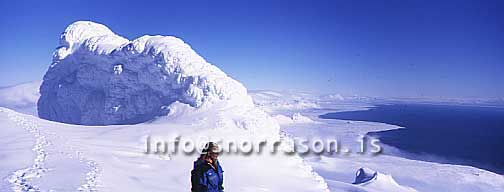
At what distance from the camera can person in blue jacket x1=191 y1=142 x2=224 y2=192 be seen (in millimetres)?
5203

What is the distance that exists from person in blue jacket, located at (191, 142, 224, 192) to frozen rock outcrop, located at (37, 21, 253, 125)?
98.6ft

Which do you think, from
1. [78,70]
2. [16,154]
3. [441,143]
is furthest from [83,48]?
[441,143]

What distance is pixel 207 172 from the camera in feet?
17.0

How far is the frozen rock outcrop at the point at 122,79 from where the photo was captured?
37.1 meters

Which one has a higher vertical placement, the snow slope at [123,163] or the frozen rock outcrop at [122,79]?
the frozen rock outcrop at [122,79]

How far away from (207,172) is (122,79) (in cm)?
3942

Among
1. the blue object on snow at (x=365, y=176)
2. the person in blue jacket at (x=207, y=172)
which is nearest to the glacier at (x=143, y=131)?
the blue object on snow at (x=365, y=176)

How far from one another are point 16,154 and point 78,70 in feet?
118

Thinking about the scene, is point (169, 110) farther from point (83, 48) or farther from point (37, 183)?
point (37, 183)

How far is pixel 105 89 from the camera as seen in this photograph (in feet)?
A: 147

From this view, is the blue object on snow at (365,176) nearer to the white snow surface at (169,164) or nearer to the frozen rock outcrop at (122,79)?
the white snow surface at (169,164)

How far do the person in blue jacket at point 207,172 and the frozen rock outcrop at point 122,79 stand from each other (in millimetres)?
30049

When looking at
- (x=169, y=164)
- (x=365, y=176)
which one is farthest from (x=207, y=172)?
(x=365, y=176)

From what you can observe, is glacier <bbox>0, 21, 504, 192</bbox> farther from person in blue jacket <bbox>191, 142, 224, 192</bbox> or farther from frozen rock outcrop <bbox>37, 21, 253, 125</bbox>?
person in blue jacket <bbox>191, 142, 224, 192</bbox>
